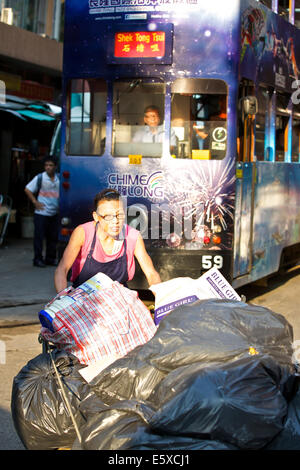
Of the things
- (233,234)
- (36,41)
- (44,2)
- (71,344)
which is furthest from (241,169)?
(44,2)

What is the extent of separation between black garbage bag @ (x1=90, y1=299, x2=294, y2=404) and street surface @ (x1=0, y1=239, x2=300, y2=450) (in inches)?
54.6

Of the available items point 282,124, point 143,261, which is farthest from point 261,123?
point 143,261

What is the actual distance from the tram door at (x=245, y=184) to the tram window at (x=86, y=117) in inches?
64.6

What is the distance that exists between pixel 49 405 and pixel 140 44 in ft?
18.6

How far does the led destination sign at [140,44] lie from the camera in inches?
327

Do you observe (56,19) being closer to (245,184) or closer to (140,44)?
(140,44)

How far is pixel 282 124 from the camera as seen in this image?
10211mm

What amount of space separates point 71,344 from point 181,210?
15.7 feet

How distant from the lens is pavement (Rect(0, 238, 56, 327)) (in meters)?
8.47

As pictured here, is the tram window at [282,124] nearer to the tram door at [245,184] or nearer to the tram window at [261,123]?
the tram window at [261,123]

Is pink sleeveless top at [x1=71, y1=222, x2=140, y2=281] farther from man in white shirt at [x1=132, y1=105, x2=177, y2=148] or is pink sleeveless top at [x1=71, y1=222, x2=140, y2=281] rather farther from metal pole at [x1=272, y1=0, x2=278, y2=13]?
metal pole at [x1=272, y1=0, x2=278, y2=13]

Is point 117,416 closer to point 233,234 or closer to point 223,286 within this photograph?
point 223,286

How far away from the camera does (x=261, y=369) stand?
10.1 feet

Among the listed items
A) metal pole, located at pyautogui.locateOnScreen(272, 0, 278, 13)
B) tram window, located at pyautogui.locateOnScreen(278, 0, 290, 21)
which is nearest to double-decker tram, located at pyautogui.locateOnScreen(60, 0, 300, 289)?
metal pole, located at pyautogui.locateOnScreen(272, 0, 278, 13)
